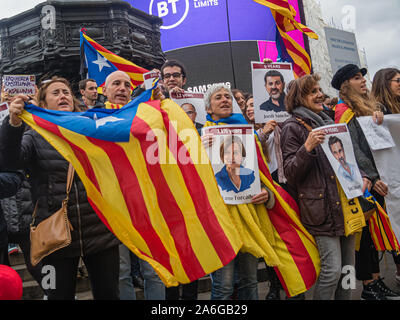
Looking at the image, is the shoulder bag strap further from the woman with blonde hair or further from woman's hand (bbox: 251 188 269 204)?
the woman with blonde hair

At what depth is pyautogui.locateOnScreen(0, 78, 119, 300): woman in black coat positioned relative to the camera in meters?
2.29

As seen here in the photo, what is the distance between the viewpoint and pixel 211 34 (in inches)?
759

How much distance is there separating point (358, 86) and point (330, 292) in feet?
6.08

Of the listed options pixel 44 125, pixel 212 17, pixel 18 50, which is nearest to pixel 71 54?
pixel 18 50

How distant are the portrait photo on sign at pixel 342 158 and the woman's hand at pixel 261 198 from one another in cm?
52

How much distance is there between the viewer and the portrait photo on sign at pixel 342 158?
280 cm

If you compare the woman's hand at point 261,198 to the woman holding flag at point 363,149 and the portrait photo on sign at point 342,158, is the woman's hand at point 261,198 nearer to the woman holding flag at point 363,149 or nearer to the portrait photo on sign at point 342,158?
the portrait photo on sign at point 342,158

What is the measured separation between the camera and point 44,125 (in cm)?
237

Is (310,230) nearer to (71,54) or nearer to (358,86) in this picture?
(358,86)

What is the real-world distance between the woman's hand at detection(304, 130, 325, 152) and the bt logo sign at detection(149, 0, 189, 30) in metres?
17.7

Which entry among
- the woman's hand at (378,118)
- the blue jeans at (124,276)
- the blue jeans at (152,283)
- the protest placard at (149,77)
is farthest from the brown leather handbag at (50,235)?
the woman's hand at (378,118)

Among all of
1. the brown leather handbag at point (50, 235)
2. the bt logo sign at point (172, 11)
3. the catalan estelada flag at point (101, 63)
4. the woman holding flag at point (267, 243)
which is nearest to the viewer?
the brown leather handbag at point (50, 235)

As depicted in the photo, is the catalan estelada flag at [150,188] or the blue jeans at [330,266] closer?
the catalan estelada flag at [150,188]

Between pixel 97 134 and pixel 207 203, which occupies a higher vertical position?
pixel 97 134
